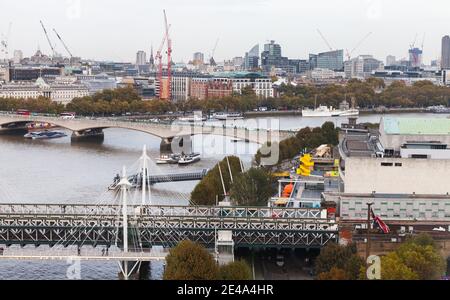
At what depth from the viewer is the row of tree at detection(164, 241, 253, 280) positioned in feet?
14.3

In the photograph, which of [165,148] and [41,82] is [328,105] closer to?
[41,82]

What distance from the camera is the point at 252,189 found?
7.30m

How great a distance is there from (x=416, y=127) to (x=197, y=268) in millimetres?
3502

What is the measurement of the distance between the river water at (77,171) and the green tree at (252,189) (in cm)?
124

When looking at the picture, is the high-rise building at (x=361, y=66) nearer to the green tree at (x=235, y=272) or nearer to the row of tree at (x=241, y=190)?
the row of tree at (x=241, y=190)

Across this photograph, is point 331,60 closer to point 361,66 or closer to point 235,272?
point 361,66

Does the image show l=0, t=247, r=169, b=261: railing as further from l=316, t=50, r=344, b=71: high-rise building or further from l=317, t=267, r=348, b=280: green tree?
l=316, t=50, r=344, b=71: high-rise building

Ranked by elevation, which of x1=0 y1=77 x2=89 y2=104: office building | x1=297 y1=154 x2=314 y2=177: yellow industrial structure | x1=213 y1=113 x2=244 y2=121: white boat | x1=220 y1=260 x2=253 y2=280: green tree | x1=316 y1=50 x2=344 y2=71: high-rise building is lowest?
x1=213 y1=113 x2=244 y2=121: white boat

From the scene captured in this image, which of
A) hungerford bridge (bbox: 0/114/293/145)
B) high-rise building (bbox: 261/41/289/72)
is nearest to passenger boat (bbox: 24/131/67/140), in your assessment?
hungerford bridge (bbox: 0/114/293/145)

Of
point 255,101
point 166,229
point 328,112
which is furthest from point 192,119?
point 166,229

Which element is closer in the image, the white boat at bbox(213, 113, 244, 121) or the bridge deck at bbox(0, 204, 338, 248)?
the bridge deck at bbox(0, 204, 338, 248)

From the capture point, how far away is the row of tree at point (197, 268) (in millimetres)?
4350

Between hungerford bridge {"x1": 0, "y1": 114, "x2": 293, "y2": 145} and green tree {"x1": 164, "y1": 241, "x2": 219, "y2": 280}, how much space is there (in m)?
8.55
